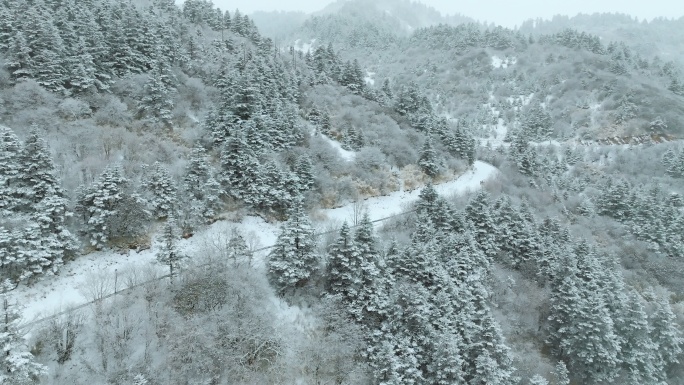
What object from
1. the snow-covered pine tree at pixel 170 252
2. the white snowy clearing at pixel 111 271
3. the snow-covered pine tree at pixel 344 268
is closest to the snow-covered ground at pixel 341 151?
the white snowy clearing at pixel 111 271

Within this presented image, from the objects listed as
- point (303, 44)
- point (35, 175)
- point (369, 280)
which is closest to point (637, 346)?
point (369, 280)

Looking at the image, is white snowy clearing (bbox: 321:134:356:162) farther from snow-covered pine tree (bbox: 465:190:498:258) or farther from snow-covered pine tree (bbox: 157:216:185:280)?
snow-covered pine tree (bbox: 157:216:185:280)

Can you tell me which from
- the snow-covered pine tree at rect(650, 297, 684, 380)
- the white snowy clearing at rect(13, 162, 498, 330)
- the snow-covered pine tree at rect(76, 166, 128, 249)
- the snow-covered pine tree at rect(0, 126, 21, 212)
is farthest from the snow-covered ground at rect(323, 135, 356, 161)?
the snow-covered pine tree at rect(650, 297, 684, 380)

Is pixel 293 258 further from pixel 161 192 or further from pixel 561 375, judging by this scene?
pixel 561 375

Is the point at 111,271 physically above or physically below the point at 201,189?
below

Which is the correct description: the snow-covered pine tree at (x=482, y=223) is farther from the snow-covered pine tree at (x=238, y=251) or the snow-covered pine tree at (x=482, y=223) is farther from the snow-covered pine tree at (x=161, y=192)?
the snow-covered pine tree at (x=161, y=192)

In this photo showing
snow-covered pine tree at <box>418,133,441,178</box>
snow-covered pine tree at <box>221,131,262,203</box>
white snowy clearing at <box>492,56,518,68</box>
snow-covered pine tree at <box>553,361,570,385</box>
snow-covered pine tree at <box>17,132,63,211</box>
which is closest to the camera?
snow-covered pine tree at <box>17,132,63,211</box>
